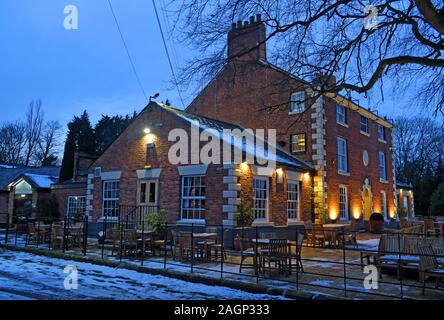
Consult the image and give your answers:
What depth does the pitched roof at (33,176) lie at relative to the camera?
25.0 meters

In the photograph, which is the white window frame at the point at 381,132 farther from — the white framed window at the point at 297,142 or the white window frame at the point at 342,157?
the white framed window at the point at 297,142

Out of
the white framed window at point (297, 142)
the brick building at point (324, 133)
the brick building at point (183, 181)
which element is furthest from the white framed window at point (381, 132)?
the brick building at point (183, 181)

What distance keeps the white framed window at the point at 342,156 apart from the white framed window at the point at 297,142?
2719mm

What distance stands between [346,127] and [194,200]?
1126 cm

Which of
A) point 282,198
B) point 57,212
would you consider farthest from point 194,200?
point 57,212

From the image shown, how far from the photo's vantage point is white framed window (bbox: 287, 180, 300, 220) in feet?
57.0

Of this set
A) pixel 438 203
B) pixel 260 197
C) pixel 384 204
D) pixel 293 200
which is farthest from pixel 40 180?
pixel 438 203

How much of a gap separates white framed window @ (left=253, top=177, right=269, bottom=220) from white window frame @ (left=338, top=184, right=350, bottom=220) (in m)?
6.79

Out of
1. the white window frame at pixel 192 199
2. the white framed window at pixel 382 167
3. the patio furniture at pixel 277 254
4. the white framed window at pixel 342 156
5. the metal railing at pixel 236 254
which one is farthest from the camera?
the white framed window at pixel 382 167

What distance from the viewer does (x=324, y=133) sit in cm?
1973

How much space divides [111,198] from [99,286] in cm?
1079

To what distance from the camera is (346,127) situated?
2238 centimetres
